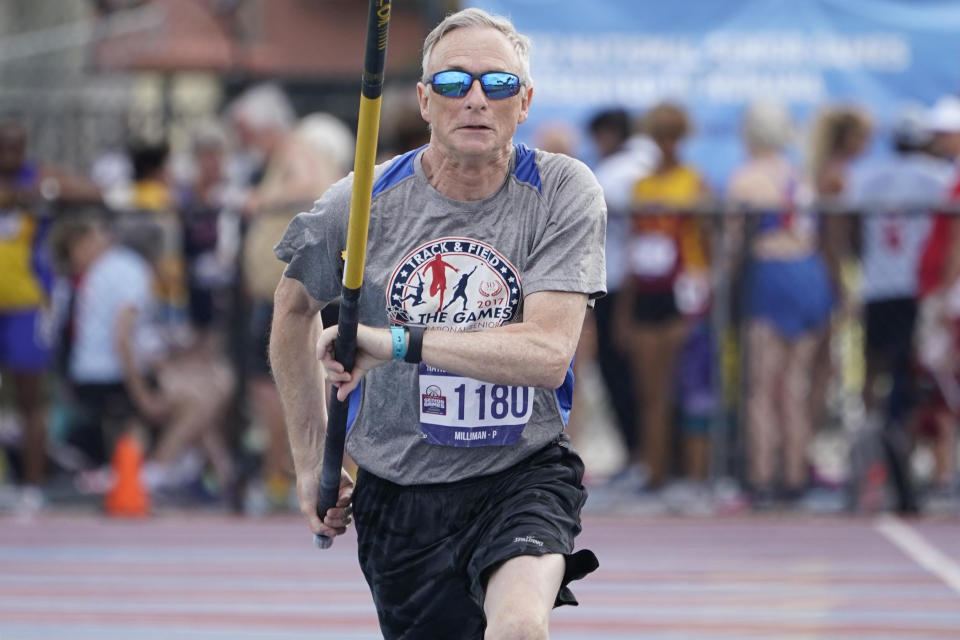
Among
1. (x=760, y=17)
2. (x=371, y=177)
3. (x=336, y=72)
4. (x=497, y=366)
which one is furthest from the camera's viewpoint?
(x=336, y=72)

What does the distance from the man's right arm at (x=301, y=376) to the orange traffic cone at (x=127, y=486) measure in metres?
6.00

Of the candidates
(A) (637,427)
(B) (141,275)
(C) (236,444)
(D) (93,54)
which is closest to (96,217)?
(B) (141,275)

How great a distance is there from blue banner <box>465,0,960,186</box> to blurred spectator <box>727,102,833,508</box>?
2.44m

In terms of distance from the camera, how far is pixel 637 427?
35.2 feet

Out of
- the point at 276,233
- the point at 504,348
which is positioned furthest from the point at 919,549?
the point at 504,348

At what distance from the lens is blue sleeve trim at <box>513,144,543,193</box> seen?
4.54 m

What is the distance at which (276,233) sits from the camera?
1042 cm

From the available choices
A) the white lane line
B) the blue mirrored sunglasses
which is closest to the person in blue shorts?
the blue mirrored sunglasses

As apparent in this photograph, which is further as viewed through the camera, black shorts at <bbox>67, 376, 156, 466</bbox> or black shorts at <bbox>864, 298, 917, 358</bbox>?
black shorts at <bbox>67, 376, 156, 466</bbox>

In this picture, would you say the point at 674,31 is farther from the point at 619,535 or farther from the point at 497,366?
the point at 497,366

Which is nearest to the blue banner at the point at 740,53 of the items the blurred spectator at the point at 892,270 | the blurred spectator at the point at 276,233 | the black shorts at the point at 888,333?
the blurred spectator at the point at 892,270

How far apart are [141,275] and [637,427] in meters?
3.13

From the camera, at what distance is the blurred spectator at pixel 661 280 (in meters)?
10.3

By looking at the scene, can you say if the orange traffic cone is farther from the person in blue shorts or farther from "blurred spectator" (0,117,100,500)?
the person in blue shorts
